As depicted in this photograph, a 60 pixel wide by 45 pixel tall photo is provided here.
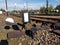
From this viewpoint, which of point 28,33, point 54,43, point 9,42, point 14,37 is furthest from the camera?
point 28,33

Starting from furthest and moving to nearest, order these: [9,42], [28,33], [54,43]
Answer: [28,33]
[9,42]
[54,43]

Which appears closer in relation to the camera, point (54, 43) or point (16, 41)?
point (54, 43)

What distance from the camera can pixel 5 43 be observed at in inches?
205

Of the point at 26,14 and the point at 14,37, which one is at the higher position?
the point at 26,14

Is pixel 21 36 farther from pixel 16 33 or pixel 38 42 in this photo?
pixel 38 42

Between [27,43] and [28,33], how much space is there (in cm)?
96

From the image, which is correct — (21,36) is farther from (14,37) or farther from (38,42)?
(38,42)

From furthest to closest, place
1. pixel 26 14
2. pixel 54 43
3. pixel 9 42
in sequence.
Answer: pixel 26 14, pixel 9 42, pixel 54 43

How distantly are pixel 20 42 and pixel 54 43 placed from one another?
122 centimetres

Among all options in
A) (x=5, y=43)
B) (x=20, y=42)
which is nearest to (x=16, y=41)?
(x=20, y=42)

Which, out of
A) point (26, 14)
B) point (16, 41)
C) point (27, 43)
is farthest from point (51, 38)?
point (26, 14)

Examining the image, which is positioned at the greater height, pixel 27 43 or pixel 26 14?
pixel 26 14

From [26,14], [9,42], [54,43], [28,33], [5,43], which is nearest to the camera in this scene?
[54,43]

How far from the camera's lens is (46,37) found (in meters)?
4.88
